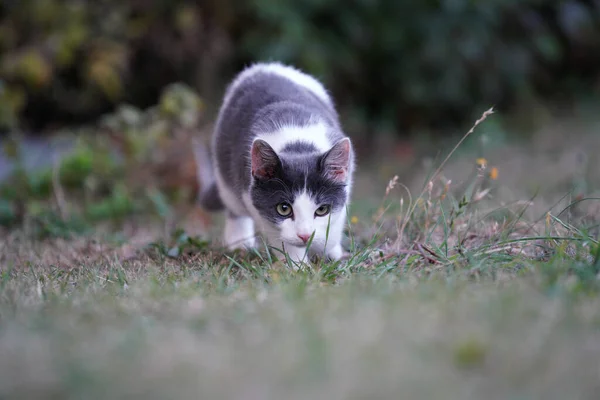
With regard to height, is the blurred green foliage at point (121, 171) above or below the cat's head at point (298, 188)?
below

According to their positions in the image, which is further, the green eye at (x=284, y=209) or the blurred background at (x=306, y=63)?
the blurred background at (x=306, y=63)

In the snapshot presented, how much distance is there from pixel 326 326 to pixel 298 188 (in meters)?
1.13

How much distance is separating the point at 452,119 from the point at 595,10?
78.6 inches

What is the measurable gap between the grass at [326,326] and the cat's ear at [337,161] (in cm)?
41

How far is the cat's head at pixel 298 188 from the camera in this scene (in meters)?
2.85

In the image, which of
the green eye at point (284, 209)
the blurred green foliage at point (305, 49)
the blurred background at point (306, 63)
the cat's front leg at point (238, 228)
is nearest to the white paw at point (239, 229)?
the cat's front leg at point (238, 228)

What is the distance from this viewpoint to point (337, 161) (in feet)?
9.67

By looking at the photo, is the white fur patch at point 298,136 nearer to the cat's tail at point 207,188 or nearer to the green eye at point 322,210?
the green eye at point 322,210

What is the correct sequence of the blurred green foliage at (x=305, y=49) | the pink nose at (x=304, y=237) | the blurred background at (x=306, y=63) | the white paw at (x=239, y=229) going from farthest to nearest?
the blurred green foliage at (x=305, y=49)
the blurred background at (x=306, y=63)
the white paw at (x=239, y=229)
the pink nose at (x=304, y=237)

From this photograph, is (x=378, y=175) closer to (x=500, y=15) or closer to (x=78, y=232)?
(x=500, y=15)

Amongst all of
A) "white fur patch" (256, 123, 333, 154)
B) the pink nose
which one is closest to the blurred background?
"white fur patch" (256, 123, 333, 154)

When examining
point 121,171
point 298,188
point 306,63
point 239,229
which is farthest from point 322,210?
point 306,63

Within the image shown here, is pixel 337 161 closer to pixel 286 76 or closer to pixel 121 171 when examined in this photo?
pixel 286 76

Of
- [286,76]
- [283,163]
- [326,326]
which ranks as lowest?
[326,326]
